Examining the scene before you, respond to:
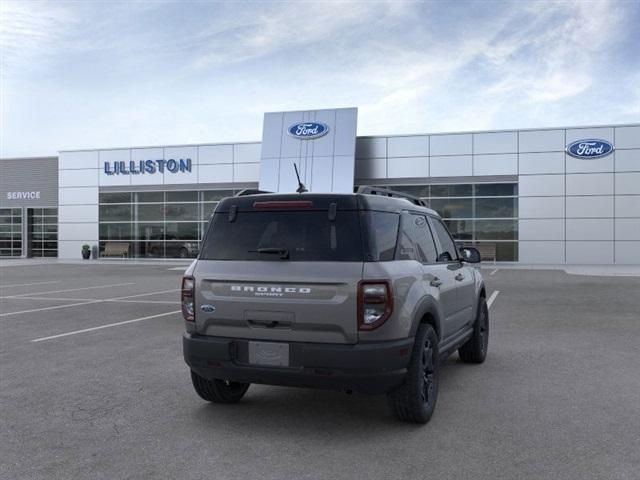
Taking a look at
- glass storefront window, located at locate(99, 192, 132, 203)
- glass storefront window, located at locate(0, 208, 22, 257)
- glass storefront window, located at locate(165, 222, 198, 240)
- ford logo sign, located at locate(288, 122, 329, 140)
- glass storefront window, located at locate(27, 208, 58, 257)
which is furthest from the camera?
glass storefront window, located at locate(0, 208, 22, 257)

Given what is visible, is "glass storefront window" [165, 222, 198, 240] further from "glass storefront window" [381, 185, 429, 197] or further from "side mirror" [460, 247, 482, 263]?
"side mirror" [460, 247, 482, 263]

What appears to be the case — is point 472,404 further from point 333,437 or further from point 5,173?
Answer: point 5,173

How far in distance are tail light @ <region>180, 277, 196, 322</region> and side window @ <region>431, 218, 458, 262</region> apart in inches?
94.4

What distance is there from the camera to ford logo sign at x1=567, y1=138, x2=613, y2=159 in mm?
28312

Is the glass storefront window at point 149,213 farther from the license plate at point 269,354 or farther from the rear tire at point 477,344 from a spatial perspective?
the license plate at point 269,354

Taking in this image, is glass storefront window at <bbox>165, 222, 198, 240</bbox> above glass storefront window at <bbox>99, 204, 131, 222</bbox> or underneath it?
underneath

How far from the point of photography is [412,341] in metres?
4.67

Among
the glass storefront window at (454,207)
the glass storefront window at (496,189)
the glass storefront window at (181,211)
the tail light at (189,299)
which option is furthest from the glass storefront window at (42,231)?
the tail light at (189,299)

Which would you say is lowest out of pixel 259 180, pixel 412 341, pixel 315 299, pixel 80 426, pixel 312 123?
pixel 80 426

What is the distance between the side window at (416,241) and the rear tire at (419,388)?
0.62 metres

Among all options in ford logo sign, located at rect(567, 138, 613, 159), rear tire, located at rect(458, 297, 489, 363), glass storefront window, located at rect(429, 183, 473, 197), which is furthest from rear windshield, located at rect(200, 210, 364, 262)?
ford logo sign, located at rect(567, 138, 613, 159)

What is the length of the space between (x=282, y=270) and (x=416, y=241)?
1441 mm

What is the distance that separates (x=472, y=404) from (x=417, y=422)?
34.0 inches

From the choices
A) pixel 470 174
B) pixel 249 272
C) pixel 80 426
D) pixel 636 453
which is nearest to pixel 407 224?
pixel 249 272
